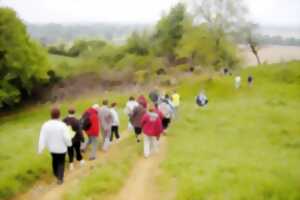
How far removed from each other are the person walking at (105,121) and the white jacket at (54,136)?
395 cm

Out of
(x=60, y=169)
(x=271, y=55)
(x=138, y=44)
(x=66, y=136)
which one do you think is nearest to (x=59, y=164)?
(x=60, y=169)

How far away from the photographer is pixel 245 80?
46.0 m

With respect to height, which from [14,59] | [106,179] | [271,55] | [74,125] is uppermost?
[74,125]

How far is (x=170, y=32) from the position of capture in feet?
204

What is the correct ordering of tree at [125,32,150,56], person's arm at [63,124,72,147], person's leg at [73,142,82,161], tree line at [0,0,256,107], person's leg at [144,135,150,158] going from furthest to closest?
tree at [125,32,150,56], tree line at [0,0,256,107], person's leg at [144,135,150,158], person's leg at [73,142,82,161], person's arm at [63,124,72,147]

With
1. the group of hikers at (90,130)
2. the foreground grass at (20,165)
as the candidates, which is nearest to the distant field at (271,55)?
the group of hikers at (90,130)

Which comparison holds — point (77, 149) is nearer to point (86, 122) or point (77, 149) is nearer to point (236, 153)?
point (86, 122)

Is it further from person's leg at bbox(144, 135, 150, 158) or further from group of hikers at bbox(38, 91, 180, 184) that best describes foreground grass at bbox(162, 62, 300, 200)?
group of hikers at bbox(38, 91, 180, 184)

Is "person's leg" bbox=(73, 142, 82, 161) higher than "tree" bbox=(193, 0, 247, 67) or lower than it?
lower

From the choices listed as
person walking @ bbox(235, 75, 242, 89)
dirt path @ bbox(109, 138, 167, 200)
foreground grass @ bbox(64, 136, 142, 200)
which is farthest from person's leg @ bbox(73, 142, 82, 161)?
person walking @ bbox(235, 75, 242, 89)

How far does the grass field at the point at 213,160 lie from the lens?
10.6 m

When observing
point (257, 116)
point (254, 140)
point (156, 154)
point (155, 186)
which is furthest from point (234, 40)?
point (155, 186)

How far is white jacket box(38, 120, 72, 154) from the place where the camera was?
36.2 ft

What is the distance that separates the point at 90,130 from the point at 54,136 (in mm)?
2797
